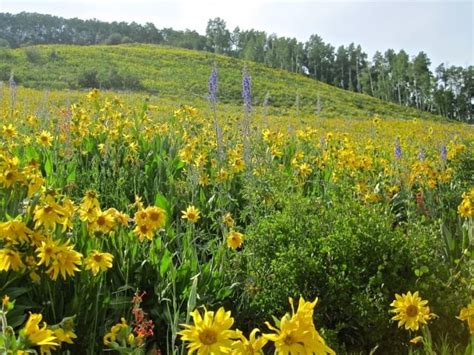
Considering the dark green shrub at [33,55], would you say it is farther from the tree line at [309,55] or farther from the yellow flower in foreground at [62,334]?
the yellow flower in foreground at [62,334]

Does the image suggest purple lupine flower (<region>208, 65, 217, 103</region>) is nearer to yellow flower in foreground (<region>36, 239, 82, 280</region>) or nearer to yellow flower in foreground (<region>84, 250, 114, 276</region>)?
yellow flower in foreground (<region>84, 250, 114, 276</region>)

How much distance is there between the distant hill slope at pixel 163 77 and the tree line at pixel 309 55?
48.0ft

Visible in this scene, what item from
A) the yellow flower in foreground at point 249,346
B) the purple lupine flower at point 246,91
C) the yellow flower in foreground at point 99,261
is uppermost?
the purple lupine flower at point 246,91

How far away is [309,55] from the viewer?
75.1m

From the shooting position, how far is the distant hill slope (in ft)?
91.8

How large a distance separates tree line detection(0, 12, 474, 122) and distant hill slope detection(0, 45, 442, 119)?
48.0 feet

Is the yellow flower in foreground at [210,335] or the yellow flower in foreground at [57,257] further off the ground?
the yellow flower in foreground at [210,335]

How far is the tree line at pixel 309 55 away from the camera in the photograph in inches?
2480

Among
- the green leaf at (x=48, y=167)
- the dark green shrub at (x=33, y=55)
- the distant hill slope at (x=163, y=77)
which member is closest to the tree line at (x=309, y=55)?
the distant hill slope at (x=163, y=77)

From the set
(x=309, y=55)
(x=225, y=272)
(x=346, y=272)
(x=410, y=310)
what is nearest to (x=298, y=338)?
(x=410, y=310)

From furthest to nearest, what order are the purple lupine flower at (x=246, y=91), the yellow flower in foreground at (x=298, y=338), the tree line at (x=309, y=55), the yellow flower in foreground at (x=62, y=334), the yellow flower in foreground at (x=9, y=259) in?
the tree line at (x=309, y=55)
the purple lupine flower at (x=246, y=91)
the yellow flower in foreground at (x=9, y=259)
the yellow flower in foreground at (x=62, y=334)
the yellow flower in foreground at (x=298, y=338)

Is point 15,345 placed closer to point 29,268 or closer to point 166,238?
point 29,268

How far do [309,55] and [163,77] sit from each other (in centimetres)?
4391

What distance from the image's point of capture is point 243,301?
265cm
